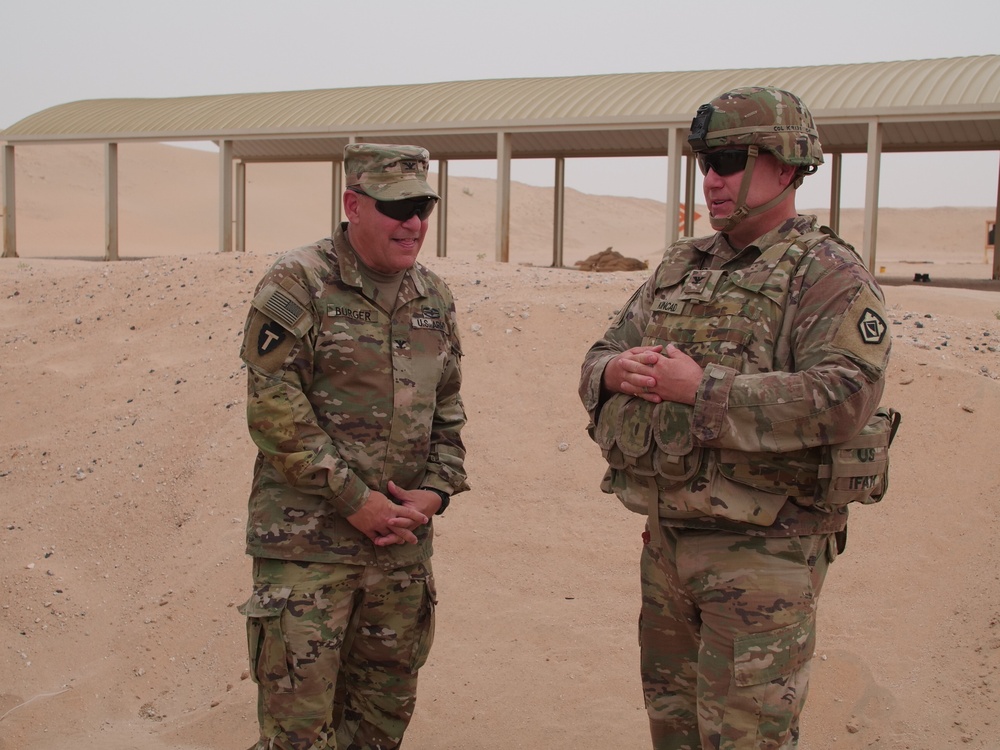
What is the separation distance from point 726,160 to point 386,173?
3.45 ft

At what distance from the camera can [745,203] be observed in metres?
2.86

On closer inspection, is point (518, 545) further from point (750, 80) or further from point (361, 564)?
point (750, 80)

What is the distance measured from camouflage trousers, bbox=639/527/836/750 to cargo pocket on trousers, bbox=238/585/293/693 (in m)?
1.14

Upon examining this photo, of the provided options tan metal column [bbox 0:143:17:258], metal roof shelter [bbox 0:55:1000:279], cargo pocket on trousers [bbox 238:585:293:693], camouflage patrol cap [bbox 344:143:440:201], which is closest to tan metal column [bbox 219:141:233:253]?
metal roof shelter [bbox 0:55:1000:279]

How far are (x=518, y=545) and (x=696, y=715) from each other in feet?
10.1

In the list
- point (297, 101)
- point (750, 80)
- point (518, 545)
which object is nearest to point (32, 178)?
point (297, 101)

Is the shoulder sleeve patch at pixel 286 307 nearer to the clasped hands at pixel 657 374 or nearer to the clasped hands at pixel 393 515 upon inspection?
the clasped hands at pixel 393 515

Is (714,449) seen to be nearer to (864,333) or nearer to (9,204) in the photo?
(864,333)

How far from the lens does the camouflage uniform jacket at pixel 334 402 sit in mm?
3107

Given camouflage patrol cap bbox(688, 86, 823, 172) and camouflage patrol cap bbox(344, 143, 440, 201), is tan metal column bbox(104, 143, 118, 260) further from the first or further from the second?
camouflage patrol cap bbox(688, 86, 823, 172)

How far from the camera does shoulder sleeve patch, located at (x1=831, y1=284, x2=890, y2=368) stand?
2.63 m

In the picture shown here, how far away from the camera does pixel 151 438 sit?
7387 millimetres

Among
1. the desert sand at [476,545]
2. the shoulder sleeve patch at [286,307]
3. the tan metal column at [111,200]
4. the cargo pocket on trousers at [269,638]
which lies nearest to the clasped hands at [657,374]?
the shoulder sleeve patch at [286,307]

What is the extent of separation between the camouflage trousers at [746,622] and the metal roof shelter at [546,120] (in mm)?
11220
